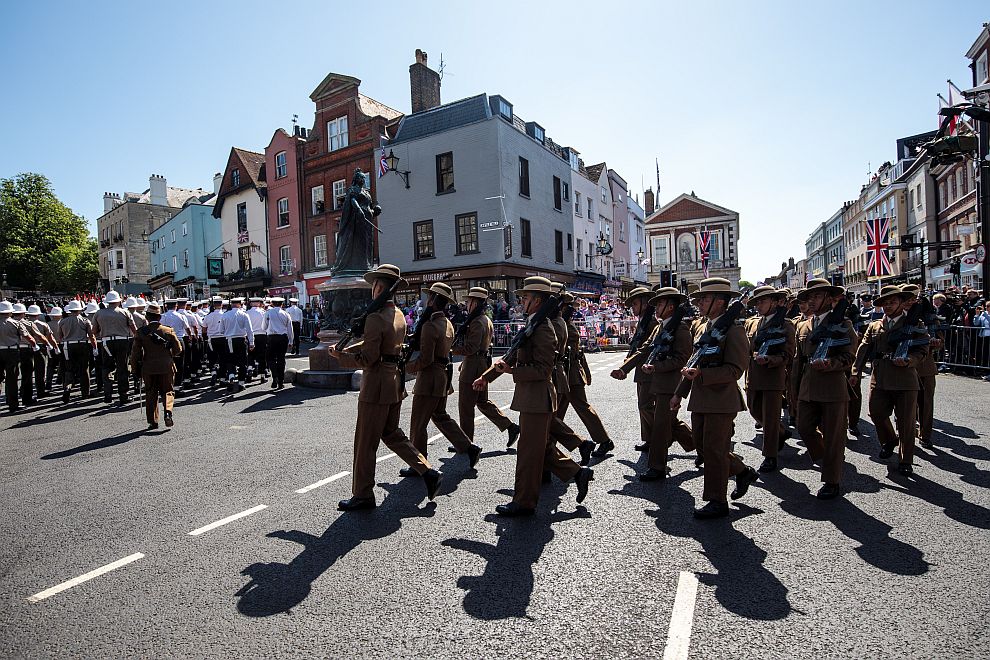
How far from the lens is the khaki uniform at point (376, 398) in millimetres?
4953

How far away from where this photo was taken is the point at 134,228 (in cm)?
5728

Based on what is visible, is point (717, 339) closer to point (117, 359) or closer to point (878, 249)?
point (117, 359)

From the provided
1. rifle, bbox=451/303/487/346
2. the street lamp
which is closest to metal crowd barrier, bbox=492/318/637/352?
the street lamp

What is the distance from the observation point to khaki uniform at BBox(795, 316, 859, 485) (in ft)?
16.9

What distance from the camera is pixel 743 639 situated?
9.55 ft

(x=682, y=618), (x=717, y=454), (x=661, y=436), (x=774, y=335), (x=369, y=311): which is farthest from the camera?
(x=774, y=335)

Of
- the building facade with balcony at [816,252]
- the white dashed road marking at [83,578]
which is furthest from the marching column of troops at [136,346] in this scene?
the building facade with balcony at [816,252]

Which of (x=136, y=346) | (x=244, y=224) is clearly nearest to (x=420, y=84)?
(x=244, y=224)

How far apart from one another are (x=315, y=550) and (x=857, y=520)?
423cm

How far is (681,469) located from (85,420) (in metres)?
9.71

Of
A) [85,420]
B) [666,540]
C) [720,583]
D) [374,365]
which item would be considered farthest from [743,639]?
[85,420]

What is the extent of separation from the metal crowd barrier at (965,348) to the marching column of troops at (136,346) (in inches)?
591

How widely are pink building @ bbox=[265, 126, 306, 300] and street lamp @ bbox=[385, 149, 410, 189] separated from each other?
25.3 feet

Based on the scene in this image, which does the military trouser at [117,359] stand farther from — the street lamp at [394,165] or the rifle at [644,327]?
the street lamp at [394,165]
